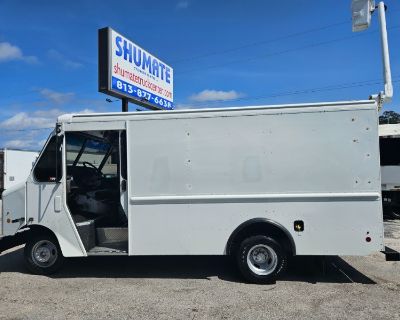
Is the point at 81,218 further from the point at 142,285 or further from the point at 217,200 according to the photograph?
the point at 217,200

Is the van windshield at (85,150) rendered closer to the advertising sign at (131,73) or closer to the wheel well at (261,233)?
the wheel well at (261,233)

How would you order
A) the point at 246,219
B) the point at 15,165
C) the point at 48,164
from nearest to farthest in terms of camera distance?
the point at 246,219
the point at 48,164
the point at 15,165

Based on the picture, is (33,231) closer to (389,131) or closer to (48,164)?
(48,164)

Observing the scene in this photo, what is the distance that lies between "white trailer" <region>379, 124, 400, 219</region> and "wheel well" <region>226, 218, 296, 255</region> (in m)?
9.31

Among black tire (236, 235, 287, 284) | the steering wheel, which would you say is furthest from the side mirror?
the steering wheel

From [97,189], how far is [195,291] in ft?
9.55

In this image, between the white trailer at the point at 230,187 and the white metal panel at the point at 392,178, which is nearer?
the white trailer at the point at 230,187

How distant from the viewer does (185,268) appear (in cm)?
754

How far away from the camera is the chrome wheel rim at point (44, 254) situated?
7199 mm

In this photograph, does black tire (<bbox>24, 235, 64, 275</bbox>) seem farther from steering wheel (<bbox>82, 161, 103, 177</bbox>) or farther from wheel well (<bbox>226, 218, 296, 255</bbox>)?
wheel well (<bbox>226, 218, 296, 255</bbox>)

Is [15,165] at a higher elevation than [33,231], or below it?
higher

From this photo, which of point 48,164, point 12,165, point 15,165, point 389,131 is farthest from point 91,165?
point 15,165

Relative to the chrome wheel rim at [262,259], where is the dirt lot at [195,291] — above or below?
below

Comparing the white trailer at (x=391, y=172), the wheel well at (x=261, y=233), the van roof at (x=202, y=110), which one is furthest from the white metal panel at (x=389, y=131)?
the wheel well at (x=261, y=233)
